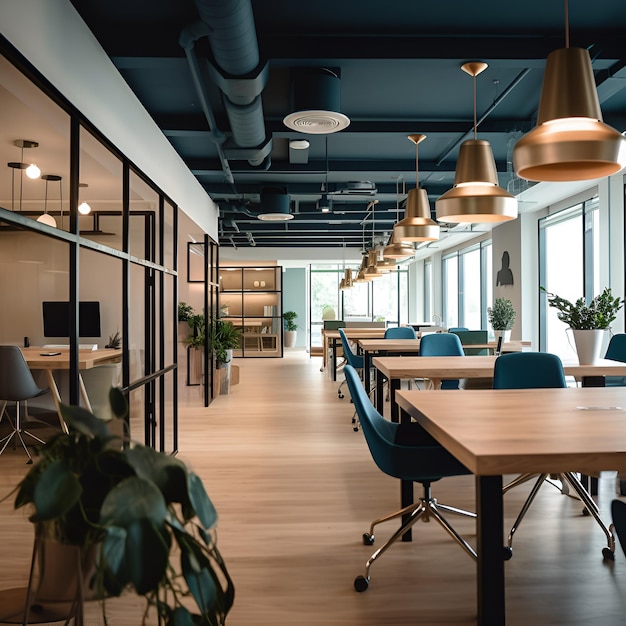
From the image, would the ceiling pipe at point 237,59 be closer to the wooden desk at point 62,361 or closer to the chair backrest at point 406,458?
the wooden desk at point 62,361

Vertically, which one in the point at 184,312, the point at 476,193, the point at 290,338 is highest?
the point at 476,193

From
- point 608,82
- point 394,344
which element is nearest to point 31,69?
point 608,82

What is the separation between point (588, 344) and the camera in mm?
3842

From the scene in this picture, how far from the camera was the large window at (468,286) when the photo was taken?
494 inches

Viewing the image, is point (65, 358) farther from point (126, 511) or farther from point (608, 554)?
point (608, 554)

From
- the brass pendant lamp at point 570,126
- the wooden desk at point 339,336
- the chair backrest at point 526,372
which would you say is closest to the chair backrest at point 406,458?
the chair backrest at point 526,372

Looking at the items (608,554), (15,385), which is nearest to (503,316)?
(608,554)

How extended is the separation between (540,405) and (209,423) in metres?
4.34

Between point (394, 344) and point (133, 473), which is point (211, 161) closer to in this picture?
point (394, 344)

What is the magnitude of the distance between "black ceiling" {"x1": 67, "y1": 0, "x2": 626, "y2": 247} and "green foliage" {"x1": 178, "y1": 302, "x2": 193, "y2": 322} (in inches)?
69.0

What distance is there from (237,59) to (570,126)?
2.20 m

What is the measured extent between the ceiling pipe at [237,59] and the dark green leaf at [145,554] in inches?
102

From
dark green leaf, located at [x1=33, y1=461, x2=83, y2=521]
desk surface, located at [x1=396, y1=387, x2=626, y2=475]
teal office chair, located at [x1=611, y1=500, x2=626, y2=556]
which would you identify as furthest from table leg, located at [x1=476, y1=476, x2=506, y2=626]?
dark green leaf, located at [x1=33, y1=461, x2=83, y2=521]

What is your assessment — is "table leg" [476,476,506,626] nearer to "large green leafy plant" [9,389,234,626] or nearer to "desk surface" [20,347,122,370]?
"large green leafy plant" [9,389,234,626]
